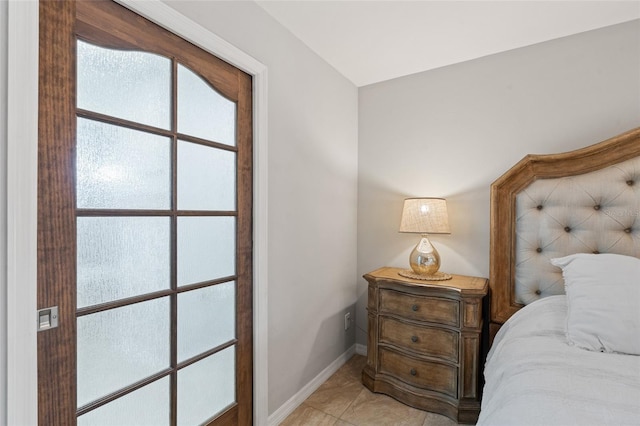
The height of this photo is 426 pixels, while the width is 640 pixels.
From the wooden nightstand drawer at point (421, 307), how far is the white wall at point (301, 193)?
0.46 metres

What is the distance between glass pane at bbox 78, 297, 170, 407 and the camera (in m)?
1.07

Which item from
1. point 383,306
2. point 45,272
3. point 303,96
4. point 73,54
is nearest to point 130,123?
point 73,54

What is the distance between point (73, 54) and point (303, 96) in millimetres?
1267

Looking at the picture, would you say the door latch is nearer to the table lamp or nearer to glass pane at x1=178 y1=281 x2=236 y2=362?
glass pane at x1=178 y1=281 x2=236 y2=362

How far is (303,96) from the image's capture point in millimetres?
2053

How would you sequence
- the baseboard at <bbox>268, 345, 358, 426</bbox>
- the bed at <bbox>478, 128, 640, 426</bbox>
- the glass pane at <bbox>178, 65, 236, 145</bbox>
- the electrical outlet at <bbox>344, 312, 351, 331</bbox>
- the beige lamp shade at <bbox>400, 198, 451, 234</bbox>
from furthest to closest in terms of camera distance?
the electrical outlet at <bbox>344, 312, 351, 331</bbox> < the beige lamp shade at <bbox>400, 198, 451, 234</bbox> < the baseboard at <bbox>268, 345, 358, 426</bbox> < the glass pane at <bbox>178, 65, 236, 145</bbox> < the bed at <bbox>478, 128, 640, 426</bbox>

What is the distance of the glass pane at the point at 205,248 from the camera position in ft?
4.53

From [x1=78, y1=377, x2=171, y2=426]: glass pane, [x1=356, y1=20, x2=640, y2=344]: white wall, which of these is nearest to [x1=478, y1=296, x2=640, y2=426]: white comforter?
[x1=356, y1=20, x2=640, y2=344]: white wall

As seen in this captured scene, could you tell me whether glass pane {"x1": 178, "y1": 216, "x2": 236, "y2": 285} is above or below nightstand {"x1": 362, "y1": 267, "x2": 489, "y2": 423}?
above

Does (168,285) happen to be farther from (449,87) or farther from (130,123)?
(449,87)

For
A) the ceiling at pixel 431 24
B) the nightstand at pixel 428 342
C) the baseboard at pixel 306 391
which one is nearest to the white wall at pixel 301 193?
the baseboard at pixel 306 391

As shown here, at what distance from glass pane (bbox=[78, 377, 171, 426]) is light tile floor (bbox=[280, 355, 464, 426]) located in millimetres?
824

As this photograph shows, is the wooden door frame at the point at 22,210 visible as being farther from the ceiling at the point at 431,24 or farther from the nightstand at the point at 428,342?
the nightstand at the point at 428,342

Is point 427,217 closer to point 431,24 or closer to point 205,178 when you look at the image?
point 431,24
